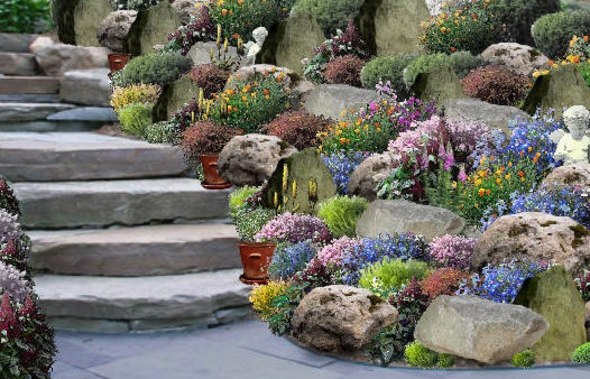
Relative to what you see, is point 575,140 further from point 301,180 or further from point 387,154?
point 301,180

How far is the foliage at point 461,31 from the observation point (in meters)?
15.1

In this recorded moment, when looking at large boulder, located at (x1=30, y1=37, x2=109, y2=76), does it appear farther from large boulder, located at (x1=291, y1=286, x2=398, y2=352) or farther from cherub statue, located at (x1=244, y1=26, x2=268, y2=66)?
large boulder, located at (x1=291, y1=286, x2=398, y2=352)

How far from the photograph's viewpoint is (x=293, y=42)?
15.4 m

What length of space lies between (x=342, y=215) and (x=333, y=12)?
7416 mm

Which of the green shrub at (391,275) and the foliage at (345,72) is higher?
the foliage at (345,72)

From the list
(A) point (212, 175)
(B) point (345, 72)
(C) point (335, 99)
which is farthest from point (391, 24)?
(A) point (212, 175)

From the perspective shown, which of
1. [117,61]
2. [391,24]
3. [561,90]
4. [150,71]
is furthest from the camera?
[117,61]

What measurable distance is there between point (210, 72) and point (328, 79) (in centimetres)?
186

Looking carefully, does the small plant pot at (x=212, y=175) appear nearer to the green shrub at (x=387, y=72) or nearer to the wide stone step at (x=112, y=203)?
the wide stone step at (x=112, y=203)

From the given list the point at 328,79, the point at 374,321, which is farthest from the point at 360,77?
the point at 374,321

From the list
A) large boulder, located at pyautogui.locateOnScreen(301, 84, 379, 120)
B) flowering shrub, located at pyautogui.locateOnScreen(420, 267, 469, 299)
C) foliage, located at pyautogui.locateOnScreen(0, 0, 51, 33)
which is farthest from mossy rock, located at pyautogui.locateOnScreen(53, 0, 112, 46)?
flowering shrub, located at pyautogui.locateOnScreen(420, 267, 469, 299)

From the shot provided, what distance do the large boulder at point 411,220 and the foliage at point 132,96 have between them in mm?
5818

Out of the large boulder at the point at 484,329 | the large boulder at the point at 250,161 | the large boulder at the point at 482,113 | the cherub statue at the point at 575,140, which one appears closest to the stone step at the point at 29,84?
the large boulder at the point at 250,161

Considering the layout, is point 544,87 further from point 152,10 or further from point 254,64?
point 152,10
